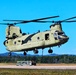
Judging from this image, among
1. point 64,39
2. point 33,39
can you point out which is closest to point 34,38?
point 33,39

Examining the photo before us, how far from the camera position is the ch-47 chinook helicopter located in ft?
207

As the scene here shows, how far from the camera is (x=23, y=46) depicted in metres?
68.2

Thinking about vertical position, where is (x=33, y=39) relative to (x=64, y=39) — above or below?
above

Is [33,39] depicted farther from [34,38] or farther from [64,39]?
[64,39]

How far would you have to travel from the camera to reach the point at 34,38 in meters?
66.4

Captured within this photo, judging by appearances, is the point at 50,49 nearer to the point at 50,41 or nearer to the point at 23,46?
the point at 50,41

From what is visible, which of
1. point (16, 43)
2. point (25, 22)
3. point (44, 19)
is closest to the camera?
point (44, 19)

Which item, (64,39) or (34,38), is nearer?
(64,39)

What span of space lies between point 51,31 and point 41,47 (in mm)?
3813

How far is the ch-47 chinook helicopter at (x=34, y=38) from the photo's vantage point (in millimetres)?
63000

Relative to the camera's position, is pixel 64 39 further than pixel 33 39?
No

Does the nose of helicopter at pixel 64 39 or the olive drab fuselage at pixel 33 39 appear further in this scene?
the olive drab fuselage at pixel 33 39

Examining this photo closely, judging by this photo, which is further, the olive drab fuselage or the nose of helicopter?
the olive drab fuselage

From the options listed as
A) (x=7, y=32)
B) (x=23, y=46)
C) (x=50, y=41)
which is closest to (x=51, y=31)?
(x=50, y=41)
